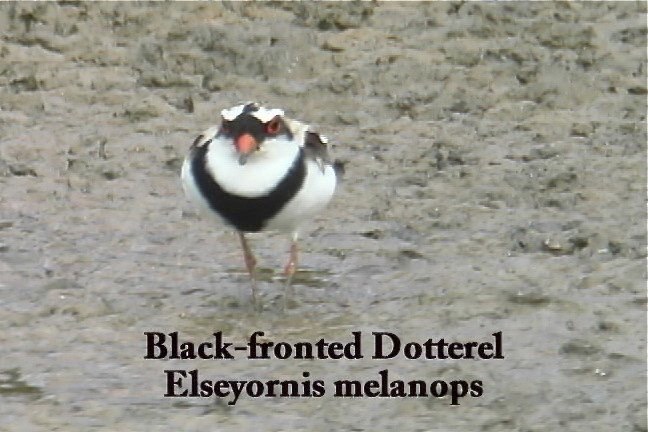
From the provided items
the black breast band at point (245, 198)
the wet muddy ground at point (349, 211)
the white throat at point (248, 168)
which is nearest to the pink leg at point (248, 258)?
the wet muddy ground at point (349, 211)

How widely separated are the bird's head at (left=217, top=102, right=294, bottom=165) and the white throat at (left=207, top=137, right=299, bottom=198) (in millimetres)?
20

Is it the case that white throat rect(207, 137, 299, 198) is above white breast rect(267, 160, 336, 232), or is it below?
above

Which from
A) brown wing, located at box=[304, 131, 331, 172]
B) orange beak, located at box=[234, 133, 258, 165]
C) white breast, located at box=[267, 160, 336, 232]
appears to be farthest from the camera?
brown wing, located at box=[304, 131, 331, 172]

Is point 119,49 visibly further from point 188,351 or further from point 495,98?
point 188,351

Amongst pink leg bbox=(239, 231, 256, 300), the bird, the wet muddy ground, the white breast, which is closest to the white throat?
the bird

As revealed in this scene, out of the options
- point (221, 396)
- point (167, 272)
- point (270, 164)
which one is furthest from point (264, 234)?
point (221, 396)

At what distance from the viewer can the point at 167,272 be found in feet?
22.5

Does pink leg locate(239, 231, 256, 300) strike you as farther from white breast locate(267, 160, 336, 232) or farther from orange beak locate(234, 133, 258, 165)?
orange beak locate(234, 133, 258, 165)

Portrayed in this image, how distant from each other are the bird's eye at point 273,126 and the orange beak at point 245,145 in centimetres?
9

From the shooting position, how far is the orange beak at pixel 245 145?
6.13 metres

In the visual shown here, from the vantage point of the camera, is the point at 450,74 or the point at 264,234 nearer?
the point at 264,234

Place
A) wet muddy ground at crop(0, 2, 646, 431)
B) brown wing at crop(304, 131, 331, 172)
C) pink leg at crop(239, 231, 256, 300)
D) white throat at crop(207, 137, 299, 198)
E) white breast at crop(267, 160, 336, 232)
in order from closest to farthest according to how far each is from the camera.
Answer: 1. wet muddy ground at crop(0, 2, 646, 431)
2. white throat at crop(207, 137, 299, 198)
3. white breast at crop(267, 160, 336, 232)
4. brown wing at crop(304, 131, 331, 172)
5. pink leg at crop(239, 231, 256, 300)

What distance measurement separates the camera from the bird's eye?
622 cm

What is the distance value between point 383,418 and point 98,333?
1243 mm
